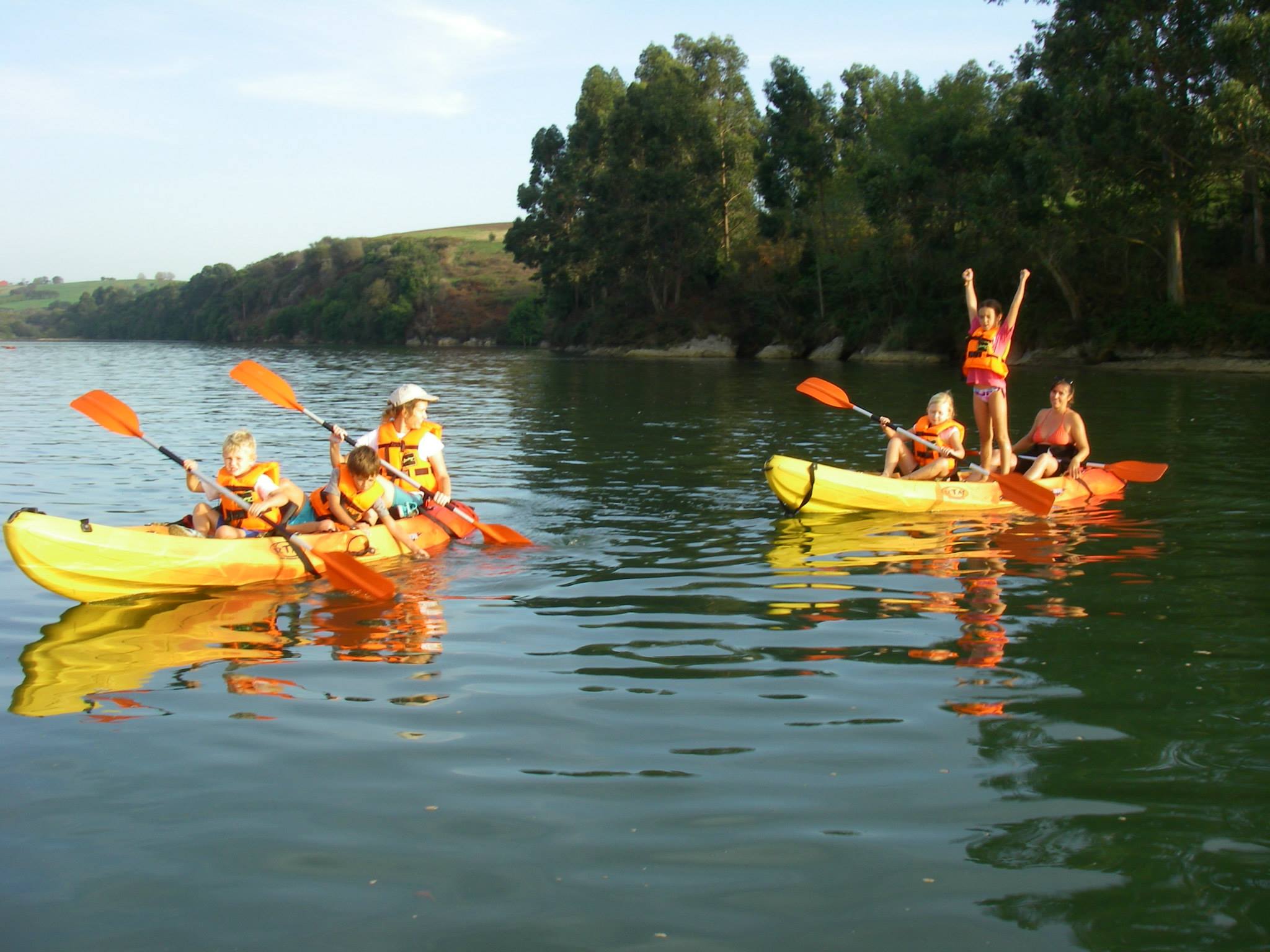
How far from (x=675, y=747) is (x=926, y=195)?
37.4 m

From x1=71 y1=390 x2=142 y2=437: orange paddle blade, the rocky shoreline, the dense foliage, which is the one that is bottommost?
x1=71 y1=390 x2=142 y2=437: orange paddle blade

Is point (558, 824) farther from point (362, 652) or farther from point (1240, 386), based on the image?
point (1240, 386)

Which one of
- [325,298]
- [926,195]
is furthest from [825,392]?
[325,298]

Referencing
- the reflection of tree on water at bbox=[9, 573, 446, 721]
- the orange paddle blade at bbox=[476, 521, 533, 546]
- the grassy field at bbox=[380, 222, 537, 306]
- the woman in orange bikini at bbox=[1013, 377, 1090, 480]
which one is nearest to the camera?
the reflection of tree on water at bbox=[9, 573, 446, 721]

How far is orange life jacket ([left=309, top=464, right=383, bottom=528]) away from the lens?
27.6 ft

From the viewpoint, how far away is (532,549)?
346 inches

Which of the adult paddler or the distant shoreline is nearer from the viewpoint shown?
the adult paddler

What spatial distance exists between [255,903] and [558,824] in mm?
967

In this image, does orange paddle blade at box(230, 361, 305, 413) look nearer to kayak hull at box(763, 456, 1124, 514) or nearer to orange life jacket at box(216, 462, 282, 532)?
orange life jacket at box(216, 462, 282, 532)

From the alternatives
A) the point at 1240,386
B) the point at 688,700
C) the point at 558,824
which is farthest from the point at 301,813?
the point at 1240,386

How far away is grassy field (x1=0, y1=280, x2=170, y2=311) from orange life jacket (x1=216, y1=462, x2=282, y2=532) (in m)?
138

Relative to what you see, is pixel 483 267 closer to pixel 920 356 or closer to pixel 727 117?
pixel 727 117

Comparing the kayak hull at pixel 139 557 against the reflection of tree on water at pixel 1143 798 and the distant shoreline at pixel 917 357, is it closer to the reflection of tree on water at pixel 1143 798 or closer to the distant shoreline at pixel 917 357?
the reflection of tree on water at pixel 1143 798

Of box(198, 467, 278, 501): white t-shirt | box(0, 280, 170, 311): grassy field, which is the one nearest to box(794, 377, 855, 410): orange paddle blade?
box(198, 467, 278, 501): white t-shirt
